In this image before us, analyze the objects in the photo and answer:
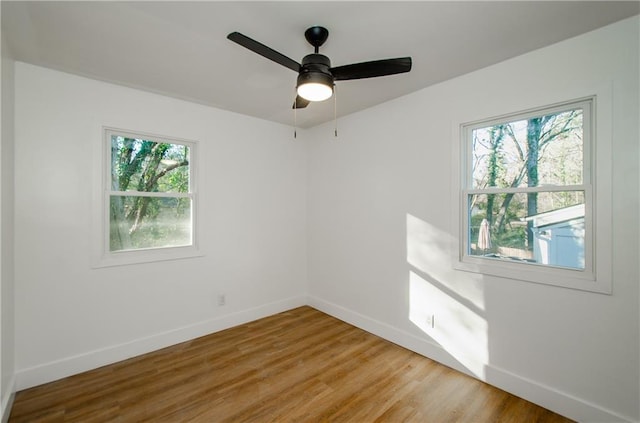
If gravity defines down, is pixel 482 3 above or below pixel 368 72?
above

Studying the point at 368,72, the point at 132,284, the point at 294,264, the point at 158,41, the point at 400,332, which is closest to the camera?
the point at 368,72

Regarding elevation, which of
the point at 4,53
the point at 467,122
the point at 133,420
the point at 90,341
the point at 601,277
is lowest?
the point at 133,420

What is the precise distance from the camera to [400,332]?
120 inches

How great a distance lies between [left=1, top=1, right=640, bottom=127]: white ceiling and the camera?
1727 mm

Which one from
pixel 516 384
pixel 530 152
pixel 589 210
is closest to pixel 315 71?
pixel 530 152

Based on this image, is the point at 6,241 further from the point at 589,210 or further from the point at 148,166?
the point at 589,210

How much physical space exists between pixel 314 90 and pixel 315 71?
118 mm

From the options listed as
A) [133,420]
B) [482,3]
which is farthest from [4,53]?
[482,3]

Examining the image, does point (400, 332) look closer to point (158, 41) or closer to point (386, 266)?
point (386, 266)

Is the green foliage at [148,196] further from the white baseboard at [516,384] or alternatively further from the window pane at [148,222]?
the white baseboard at [516,384]

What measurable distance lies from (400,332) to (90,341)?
2972 millimetres

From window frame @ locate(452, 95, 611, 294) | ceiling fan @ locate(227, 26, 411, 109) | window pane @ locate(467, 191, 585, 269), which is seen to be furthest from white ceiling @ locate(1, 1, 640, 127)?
window pane @ locate(467, 191, 585, 269)

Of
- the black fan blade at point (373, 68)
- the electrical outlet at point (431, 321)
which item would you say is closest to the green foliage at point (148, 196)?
the black fan blade at point (373, 68)

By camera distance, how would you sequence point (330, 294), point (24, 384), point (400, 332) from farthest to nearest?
point (330, 294) < point (400, 332) < point (24, 384)
